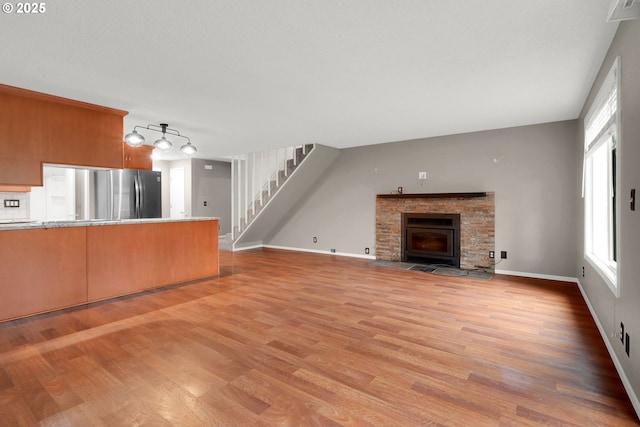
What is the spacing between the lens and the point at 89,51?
97.6 inches

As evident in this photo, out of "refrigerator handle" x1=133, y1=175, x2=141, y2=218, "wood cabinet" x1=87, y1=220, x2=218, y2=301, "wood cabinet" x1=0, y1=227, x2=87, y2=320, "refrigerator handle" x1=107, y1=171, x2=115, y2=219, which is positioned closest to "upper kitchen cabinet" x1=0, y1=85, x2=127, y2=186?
"wood cabinet" x1=0, y1=227, x2=87, y2=320

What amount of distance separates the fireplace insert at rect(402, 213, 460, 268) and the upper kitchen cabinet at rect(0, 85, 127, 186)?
16.3 ft

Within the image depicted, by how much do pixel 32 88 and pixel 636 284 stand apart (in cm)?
529

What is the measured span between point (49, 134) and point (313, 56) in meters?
3.18

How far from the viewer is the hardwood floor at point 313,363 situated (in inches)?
69.1

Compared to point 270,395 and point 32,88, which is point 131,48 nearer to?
point 32,88

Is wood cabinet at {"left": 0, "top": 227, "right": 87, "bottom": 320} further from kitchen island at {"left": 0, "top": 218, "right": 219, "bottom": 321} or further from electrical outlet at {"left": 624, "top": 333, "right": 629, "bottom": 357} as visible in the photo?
electrical outlet at {"left": 624, "top": 333, "right": 629, "bottom": 357}

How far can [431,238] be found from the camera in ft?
19.5

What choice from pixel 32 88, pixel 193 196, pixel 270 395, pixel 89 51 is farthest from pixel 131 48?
pixel 193 196

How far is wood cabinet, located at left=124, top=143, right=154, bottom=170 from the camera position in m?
5.36

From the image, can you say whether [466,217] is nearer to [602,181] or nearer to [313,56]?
[602,181]

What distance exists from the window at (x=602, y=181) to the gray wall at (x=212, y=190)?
320 inches

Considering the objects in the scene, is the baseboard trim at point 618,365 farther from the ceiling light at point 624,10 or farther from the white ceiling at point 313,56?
the white ceiling at point 313,56

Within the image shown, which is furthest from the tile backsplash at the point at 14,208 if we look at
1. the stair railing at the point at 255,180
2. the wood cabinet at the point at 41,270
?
the stair railing at the point at 255,180
